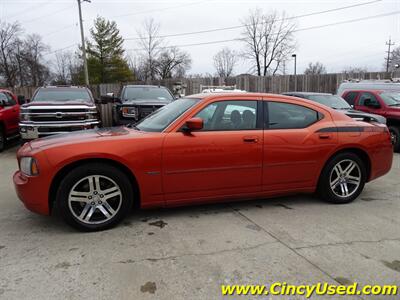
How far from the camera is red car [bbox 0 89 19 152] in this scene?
9445 millimetres

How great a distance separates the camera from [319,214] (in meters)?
4.34

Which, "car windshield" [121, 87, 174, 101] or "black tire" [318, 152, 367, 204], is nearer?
"black tire" [318, 152, 367, 204]

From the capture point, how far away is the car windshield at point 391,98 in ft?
32.1

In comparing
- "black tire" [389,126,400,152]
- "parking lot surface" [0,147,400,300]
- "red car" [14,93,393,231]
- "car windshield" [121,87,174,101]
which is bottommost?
"parking lot surface" [0,147,400,300]

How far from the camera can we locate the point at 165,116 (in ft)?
14.3

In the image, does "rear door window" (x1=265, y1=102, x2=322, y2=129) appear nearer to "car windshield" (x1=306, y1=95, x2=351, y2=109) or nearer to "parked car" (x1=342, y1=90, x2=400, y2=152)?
"car windshield" (x1=306, y1=95, x2=351, y2=109)

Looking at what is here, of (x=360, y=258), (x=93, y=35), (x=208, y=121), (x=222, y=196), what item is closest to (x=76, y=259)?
(x=222, y=196)

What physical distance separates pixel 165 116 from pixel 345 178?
275 centimetres

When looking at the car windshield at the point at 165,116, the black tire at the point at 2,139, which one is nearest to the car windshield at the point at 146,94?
the black tire at the point at 2,139

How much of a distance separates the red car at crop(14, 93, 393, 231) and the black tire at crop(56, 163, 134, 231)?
11 mm

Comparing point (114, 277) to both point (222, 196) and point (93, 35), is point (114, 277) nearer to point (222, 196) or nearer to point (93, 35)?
point (222, 196)

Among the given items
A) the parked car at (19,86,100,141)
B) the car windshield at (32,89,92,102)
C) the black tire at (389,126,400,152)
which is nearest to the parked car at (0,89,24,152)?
the car windshield at (32,89,92,102)

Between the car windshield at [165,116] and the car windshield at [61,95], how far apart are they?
5553 mm

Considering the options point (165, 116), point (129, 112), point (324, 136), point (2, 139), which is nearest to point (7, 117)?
point (2, 139)
